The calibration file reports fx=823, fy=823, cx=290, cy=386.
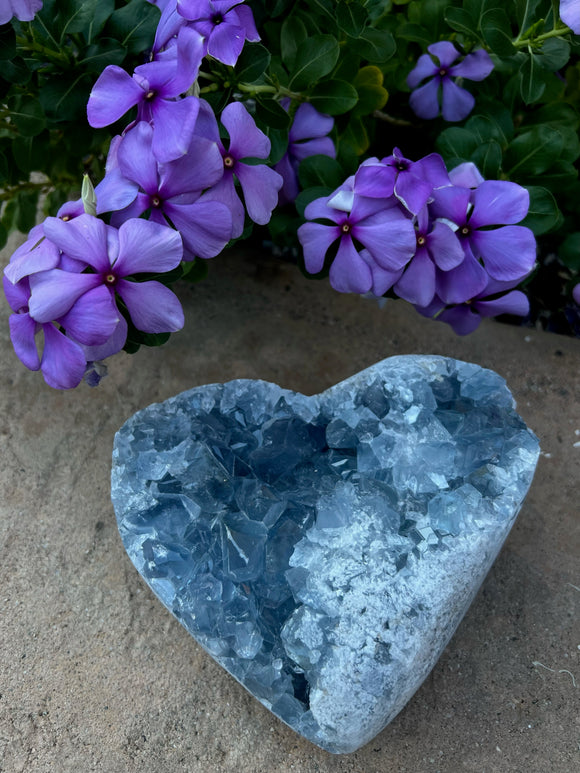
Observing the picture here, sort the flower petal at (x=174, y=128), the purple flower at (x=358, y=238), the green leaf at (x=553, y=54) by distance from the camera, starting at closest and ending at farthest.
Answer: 1. the flower petal at (x=174, y=128)
2. the purple flower at (x=358, y=238)
3. the green leaf at (x=553, y=54)

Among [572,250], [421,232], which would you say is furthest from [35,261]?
[572,250]

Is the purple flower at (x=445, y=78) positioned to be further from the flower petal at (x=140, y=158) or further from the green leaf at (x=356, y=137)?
the flower petal at (x=140, y=158)

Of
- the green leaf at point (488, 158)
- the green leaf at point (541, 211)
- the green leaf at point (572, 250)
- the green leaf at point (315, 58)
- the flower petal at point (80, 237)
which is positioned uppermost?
the flower petal at point (80, 237)

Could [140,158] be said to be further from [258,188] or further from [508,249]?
[508,249]

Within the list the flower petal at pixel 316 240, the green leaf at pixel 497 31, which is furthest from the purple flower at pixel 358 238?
the green leaf at pixel 497 31

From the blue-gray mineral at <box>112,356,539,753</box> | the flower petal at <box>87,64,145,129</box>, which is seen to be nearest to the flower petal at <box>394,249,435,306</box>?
the blue-gray mineral at <box>112,356,539,753</box>

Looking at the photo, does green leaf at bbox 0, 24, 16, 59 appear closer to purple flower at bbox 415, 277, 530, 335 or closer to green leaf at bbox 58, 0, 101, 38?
green leaf at bbox 58, 0, 101, 38
